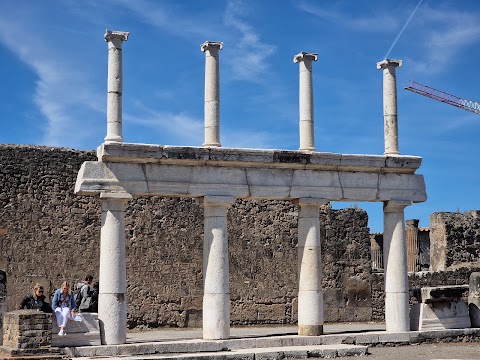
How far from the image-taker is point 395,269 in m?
17.1

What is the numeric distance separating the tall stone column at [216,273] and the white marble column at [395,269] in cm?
359

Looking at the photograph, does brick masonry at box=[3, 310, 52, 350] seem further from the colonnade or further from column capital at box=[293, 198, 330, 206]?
column capital at box=[293, 198, 330, 206]

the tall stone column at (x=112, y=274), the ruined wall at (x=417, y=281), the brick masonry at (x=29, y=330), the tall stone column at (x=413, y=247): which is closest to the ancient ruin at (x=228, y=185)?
the tall stone column at (x=112, y=274)

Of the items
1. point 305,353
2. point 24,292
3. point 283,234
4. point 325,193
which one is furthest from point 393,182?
point 24,292

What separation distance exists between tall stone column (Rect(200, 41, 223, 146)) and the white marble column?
4131 millimetres

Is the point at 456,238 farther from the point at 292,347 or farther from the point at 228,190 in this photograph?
the point at 228,190

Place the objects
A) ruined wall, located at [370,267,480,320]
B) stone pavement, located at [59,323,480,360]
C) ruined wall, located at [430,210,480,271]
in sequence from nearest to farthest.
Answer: stone pavement, located at [59,323,480,360] → ruined wall, located at [370,267,480,320] → ruined wall, located at [430,210,480,271]

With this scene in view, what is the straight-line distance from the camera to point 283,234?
22.9 m

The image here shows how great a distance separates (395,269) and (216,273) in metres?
3.94

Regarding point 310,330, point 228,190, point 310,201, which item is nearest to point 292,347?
point 310,330

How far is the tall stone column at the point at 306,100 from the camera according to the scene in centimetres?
1675

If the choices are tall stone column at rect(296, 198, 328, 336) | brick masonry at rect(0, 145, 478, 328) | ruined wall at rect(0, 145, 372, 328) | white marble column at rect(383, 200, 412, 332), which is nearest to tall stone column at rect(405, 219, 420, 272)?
brick masonry at rect(0, 145, 478, 328)

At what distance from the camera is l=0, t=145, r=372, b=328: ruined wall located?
66.4 ft

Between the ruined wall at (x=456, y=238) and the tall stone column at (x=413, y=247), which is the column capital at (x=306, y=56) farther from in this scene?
the tall stone column at (x=413, y=247)
